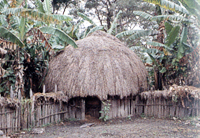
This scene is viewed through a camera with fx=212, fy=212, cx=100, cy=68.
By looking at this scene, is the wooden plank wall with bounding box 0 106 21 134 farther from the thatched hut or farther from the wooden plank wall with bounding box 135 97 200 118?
the wooden plank wall with bounding box 135 97 200 118

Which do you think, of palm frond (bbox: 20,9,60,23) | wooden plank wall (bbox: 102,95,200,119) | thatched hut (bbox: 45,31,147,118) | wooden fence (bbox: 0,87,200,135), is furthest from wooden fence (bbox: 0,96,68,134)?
palm frond (bbox: 20,9,60,23)

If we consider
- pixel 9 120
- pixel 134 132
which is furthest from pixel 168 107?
pixel 9 120

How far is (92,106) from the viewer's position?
33.4 ft

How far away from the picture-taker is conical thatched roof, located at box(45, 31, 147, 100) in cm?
929

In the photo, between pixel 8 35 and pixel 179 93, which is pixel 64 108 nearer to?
pixel 8 35

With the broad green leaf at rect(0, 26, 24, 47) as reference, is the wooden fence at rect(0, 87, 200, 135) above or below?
below

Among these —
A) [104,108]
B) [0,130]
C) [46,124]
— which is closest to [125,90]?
[104,108]

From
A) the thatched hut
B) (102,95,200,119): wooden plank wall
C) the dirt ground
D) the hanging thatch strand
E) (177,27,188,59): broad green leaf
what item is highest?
(177,27,188,59): broad green leaf

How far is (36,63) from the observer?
10.5 m

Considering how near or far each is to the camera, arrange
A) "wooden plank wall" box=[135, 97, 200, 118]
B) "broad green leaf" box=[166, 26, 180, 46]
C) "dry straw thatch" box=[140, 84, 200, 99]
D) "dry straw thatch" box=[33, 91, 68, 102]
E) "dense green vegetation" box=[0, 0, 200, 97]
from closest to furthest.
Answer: "dense green vegetation" box=[0, 0, 200, 97]
"dry straw thatch" box=[33, 91, 68, 102]
"dry straw thatch" box=[140, 84, 200, 99]
"broad green leaf" box=[166, 26, 180, 46]
"wooden plank wall" box=[135, 97, 200, 118]

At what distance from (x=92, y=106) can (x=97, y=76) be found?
5.44 ft

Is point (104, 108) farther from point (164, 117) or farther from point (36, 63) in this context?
point (36, 63)

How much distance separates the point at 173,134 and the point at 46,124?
481cm

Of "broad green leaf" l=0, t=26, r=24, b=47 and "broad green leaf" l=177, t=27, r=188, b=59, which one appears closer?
"broad green leaf" l=0, t=26, r=24, b=47
